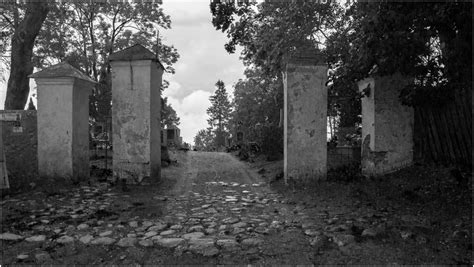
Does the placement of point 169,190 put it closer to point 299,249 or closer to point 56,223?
point 56,223

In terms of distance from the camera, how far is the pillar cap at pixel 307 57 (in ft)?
28.8

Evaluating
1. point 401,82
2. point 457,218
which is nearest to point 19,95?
point 401,82

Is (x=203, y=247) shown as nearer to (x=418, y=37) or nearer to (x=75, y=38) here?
(x=418, y=37)

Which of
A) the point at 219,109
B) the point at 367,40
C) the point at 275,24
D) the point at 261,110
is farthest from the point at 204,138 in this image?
the point at 367,40

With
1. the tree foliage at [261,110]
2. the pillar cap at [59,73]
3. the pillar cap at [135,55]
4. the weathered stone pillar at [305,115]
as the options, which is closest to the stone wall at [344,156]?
the weathered stone pillar at [305,115]

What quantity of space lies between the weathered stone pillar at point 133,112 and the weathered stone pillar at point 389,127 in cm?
529

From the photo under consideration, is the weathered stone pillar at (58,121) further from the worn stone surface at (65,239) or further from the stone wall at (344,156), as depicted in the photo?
the stone wall at (344,156)

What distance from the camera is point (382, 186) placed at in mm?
7719

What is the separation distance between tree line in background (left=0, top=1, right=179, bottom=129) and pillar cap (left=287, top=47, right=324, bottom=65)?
945cm

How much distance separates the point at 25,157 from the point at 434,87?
9553 millimetres

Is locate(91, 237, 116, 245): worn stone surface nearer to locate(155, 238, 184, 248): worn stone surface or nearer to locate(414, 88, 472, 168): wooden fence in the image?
locate(155, 238, 184, 248): worn stone surface

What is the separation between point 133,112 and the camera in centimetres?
894

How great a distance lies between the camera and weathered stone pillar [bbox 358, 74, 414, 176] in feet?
28.3

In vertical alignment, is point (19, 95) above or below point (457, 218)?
above
